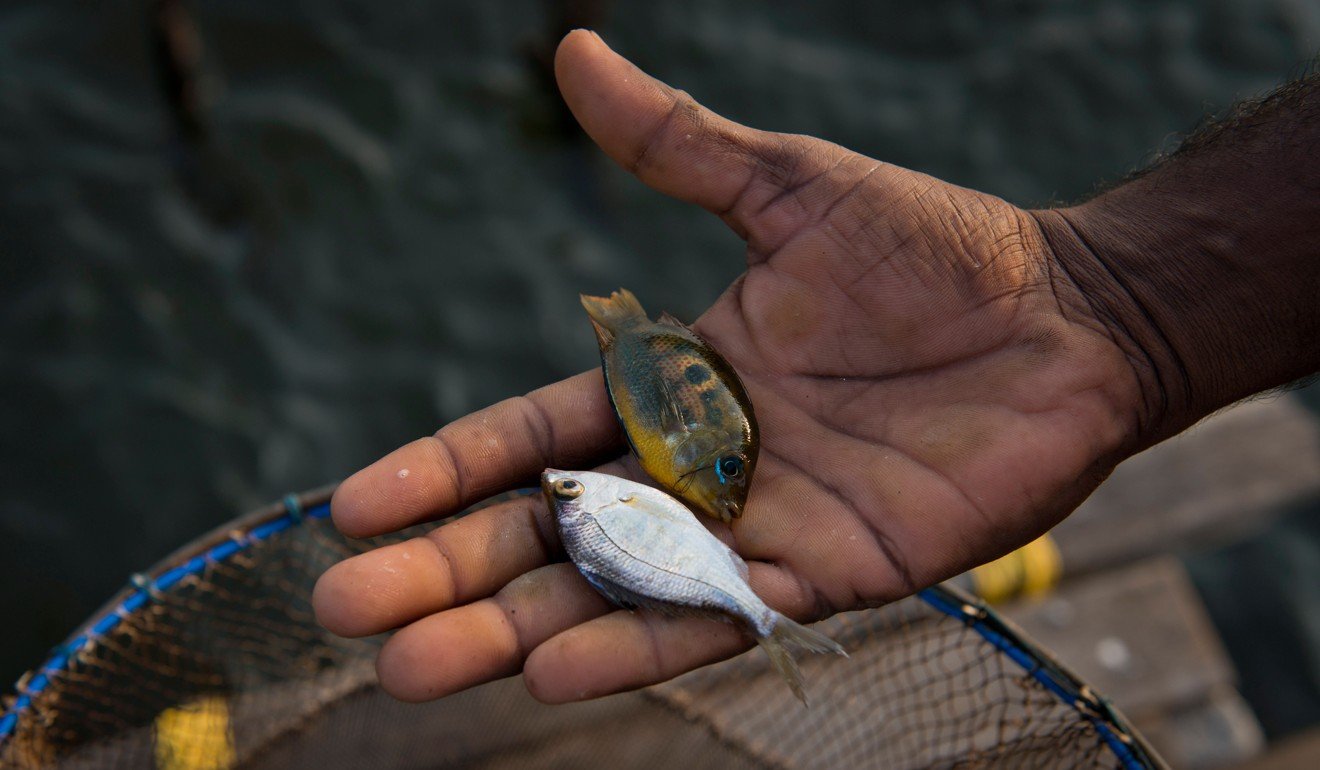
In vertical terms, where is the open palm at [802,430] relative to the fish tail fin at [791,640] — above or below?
above

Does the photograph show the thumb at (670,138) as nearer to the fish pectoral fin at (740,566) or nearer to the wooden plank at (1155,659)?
the fish pectoral fin at (740,566)

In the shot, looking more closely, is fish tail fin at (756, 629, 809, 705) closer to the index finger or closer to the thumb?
the index finger

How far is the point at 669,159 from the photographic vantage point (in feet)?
13.1

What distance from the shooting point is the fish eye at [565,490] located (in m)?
3.44

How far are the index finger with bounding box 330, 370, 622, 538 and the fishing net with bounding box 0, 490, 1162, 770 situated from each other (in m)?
0.50

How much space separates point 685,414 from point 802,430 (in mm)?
488

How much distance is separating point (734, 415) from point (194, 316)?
4345mm

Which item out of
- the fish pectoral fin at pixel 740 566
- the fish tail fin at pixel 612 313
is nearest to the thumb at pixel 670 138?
the fish tail fin at pixel 612 313

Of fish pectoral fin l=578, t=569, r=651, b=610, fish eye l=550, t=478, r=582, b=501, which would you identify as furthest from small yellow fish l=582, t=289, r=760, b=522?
fish pectoral fin l=578, t=569, r=651, b=610

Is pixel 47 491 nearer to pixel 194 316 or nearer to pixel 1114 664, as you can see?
pixel 194 316

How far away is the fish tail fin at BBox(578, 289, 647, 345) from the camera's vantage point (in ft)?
13.3

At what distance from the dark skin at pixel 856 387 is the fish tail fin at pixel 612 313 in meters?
0.23

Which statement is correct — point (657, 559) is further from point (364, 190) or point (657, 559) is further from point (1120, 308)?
point (364, 190)

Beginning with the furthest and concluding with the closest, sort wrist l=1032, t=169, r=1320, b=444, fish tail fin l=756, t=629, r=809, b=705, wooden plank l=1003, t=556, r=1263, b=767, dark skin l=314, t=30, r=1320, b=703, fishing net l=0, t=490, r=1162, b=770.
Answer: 1. wooden plank l=1003, t=556, r=1263, b=767
2. fishing net l=0, t=490, r=1162, b=770
3. wrist l=1032, t=169, r=1320, b=444
4. dark skin l=314, t=30, r=1320, b=703
5. fish tail fin l=756, t=629, r=809, b=705
